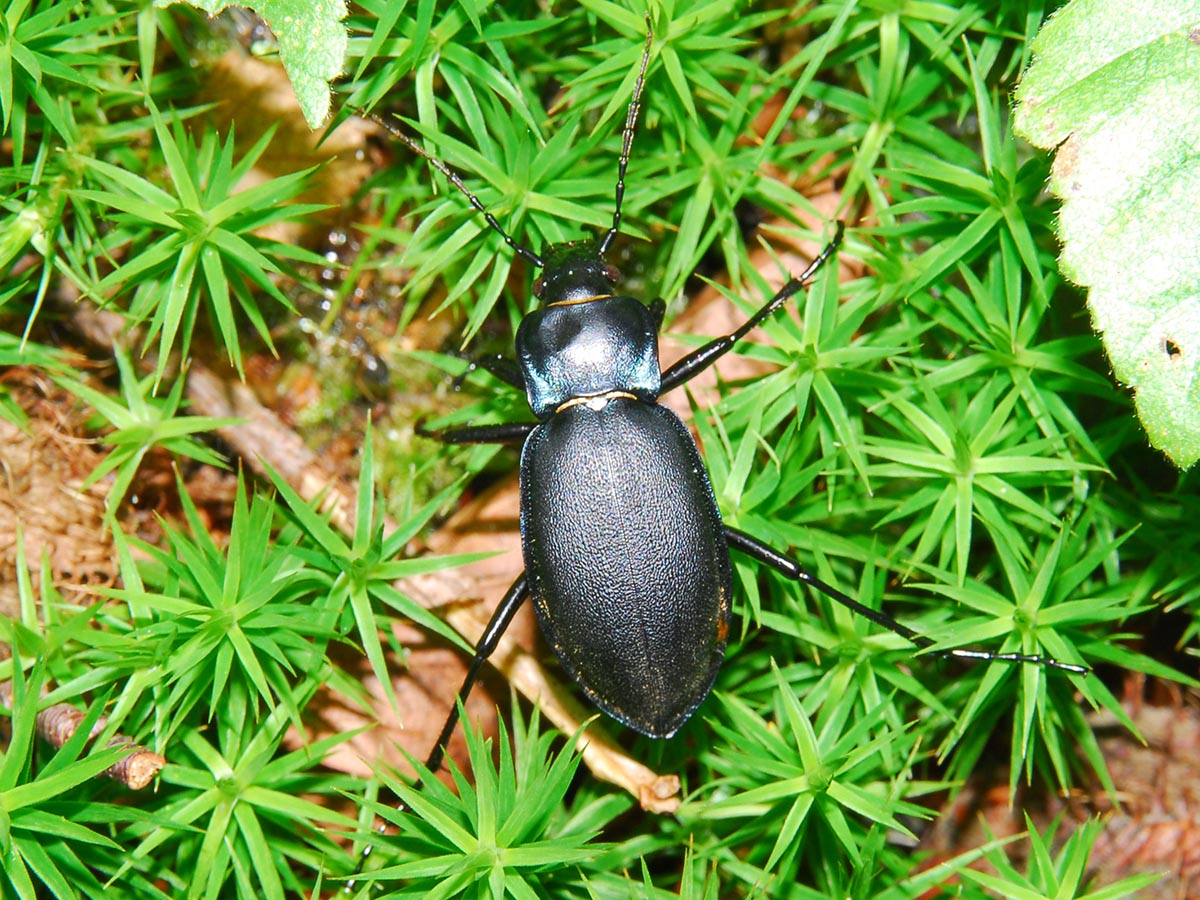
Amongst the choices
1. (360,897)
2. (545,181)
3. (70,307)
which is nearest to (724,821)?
(360,897)

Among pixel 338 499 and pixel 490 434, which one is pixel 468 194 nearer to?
pixel 490 434

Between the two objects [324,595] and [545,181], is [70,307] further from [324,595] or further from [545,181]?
[545,181]

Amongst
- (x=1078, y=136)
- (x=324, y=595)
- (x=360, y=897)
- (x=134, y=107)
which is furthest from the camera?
(x=134, y=107)

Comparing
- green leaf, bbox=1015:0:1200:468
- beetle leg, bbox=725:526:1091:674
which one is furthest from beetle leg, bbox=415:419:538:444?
green leaf, bbox=1015:0:1200:468

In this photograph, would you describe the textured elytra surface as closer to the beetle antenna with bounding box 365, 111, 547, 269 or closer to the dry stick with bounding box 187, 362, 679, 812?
the dry stick with bounding box 187, 362, 679, 812

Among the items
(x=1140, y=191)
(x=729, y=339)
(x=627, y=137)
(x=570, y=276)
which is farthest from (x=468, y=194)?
(x=1140, y=191)
